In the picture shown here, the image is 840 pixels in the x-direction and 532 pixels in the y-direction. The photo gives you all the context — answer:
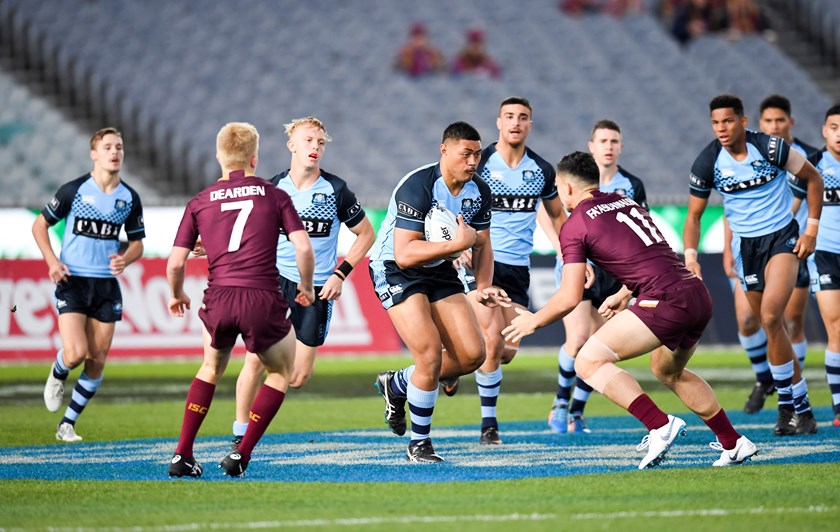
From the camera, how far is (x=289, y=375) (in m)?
8.36

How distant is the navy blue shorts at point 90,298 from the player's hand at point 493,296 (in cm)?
410

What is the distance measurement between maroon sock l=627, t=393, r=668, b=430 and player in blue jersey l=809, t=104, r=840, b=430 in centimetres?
377

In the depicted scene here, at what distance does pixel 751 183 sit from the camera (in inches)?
433

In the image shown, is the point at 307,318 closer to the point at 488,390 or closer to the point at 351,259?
the point at 351,259

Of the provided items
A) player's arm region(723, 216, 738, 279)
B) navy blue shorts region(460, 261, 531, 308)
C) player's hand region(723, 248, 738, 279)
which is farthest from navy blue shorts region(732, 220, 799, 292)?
navy blue shorts region(460, 261, 531, 308)

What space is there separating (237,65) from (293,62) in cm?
128

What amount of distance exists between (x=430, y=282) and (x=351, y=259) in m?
1.02

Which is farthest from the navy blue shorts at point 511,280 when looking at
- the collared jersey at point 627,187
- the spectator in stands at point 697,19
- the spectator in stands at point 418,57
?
the spectator in stands at point 697,19

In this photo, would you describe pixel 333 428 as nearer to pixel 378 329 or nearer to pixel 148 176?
pixel 378 329

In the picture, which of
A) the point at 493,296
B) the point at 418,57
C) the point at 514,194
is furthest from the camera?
the point at 418,57

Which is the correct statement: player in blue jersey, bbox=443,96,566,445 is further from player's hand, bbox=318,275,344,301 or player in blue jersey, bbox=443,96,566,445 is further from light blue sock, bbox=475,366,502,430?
player's hand, bbox=318,275,344,301

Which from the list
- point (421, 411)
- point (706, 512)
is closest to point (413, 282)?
point (421, 411)

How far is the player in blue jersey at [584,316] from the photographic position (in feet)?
38.1

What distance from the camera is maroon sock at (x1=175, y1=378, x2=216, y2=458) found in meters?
8.09
